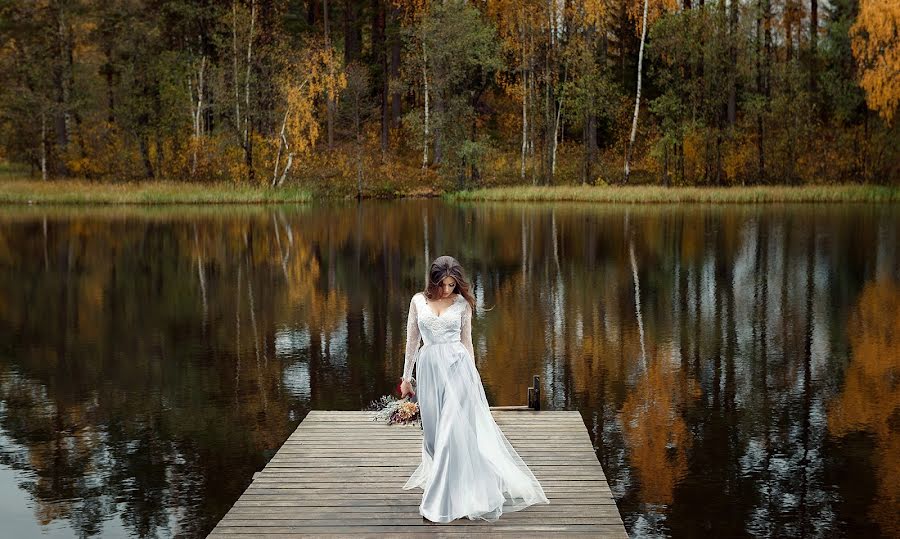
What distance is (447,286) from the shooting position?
305 inches

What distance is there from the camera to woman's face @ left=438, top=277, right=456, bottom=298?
7.70 m

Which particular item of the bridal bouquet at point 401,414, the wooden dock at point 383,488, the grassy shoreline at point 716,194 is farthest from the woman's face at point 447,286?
the grassy shoreline at point 716,194

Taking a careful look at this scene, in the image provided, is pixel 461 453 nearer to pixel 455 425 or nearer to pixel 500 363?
pixel 455 425

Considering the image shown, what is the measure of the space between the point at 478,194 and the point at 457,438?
53190mm

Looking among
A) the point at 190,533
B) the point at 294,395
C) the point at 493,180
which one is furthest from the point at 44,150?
the point at 190,533

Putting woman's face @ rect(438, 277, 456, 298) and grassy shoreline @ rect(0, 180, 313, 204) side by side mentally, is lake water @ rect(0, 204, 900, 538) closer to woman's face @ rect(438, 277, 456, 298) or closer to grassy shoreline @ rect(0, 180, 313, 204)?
woman's face @ rect(438, 277, 456, 298)

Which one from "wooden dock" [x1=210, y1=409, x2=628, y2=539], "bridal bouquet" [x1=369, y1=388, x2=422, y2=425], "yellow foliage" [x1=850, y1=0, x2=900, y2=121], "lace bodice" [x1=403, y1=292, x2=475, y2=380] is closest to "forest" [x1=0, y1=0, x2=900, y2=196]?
"yellow foliage" [x1=850, y1=0, x2=900, y2=121]

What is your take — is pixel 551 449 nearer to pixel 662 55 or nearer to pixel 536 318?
pixel 536 318

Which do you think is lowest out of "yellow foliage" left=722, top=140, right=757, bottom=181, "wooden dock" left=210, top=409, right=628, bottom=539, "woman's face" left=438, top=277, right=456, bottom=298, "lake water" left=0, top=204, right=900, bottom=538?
"lake water" left=0, top=204, right=900, bottom=538

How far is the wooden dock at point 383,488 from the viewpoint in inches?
290

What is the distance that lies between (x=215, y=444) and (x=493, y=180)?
54065mm

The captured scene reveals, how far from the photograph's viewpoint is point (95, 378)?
15.7m

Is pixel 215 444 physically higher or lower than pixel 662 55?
lower

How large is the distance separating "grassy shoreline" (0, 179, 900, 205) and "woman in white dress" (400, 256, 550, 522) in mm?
49535
